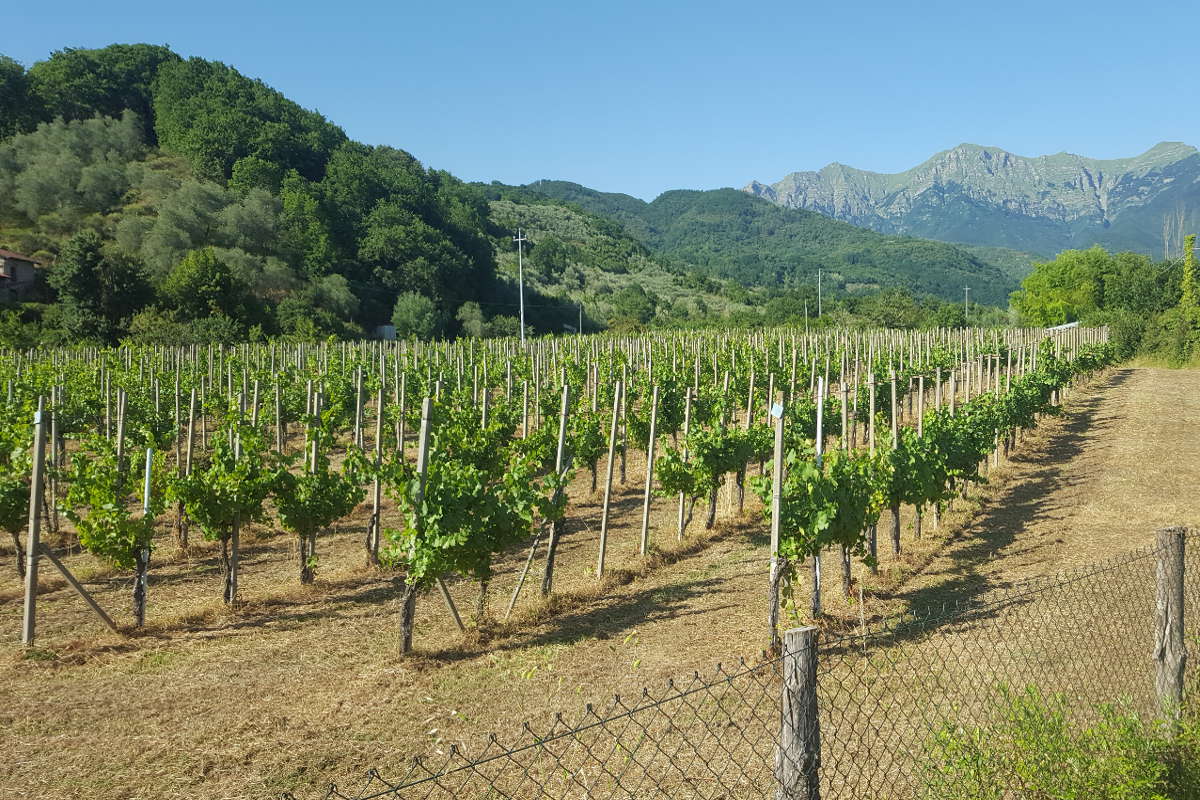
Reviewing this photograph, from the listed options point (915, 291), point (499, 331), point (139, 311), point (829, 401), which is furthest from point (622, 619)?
point (915, 291)

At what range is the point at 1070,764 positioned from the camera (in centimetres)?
368

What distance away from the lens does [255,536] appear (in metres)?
A: 11.8

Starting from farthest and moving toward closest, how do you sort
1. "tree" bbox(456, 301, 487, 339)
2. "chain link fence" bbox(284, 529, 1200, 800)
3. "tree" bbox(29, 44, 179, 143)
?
"tree" bbox(29, 44, 179, 143) < "tree" bbox(456, 301, 487, 339) < "chain link fence" bbox(284, 529, 1200, 800)

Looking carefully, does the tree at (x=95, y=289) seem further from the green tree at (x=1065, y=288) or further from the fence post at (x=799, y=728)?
the green tree at (x=1065, y=288)

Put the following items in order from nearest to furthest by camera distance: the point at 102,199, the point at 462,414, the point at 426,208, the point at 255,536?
the point at 255,536 < the point at 462,414 < the point at 102,199 < the point at 426,208

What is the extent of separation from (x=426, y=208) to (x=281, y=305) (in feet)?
95.0

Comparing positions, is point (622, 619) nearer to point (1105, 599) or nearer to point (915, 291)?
point (1105, 599)

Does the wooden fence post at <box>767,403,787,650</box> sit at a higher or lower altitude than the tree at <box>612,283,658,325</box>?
lower

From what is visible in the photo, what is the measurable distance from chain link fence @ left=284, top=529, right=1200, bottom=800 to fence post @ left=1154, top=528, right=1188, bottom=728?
0.4 inches

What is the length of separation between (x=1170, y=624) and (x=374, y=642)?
628cm

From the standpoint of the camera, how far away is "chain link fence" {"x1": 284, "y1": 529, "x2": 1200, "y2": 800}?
449 cm

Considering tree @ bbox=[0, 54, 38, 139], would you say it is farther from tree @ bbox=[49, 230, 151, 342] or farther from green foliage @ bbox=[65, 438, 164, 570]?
green foliage @ bbox=[65, 438, 164, 570]

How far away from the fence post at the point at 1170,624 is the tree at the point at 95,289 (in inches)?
1702

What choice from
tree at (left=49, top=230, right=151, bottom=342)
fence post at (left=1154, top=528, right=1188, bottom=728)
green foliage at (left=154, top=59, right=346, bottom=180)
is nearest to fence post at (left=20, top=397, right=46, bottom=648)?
fence post at (left=1154, top=528, right=1188, bottom=728)
